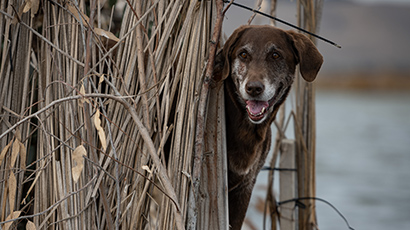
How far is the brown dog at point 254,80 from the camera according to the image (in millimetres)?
2660

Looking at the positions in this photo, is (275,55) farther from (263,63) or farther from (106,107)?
(106,107)

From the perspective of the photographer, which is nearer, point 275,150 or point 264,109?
point 264,109

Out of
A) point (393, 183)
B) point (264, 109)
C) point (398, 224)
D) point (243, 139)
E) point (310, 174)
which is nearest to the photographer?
point (264, 109)

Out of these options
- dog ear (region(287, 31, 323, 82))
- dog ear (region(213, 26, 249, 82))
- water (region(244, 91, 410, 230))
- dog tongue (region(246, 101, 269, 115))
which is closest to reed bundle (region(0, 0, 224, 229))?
dog ear (region(213, 26, 249, 82))

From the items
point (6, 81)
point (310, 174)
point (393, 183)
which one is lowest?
point (393, 183)

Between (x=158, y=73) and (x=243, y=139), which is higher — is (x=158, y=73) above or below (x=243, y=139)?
above

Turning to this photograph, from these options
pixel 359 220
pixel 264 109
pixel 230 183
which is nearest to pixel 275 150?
pixel 230 183

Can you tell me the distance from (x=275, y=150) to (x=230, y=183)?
1040 mm

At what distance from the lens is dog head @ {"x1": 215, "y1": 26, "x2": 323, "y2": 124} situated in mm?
2623

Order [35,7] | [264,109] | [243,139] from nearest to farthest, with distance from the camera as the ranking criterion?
[35,7]
[264,109]
[243,139]

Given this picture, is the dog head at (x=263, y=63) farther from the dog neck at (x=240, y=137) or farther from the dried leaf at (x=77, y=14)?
the dried leaf at (x=77, y=14)

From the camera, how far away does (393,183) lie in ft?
46.0

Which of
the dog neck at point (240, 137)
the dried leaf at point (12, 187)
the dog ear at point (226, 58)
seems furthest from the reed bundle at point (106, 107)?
the dog neck at point (240, 137)

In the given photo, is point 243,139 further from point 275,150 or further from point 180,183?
point 275,150
